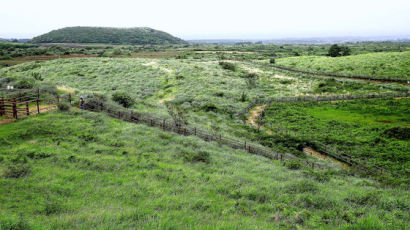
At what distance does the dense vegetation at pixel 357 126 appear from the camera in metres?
20.1

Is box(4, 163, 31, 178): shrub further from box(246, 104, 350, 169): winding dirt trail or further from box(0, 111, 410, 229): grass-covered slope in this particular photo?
box(246, 104, 350, 169): winding dirt trail

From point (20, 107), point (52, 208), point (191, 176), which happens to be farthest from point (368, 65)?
point (52, 208)

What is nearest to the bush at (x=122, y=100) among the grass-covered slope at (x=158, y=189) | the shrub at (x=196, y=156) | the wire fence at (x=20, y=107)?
the wire fence at (x=20, y=107)

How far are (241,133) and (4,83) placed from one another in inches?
1192

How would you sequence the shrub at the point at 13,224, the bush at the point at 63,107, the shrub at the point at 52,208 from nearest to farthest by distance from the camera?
the shrub at the point at 13,224 → the shrub at the point at 52,208 → the bush at the point at 63,107

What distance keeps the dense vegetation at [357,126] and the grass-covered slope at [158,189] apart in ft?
24.3

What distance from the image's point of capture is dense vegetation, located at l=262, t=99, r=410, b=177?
20.1 m

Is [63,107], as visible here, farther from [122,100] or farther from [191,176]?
[191,176]

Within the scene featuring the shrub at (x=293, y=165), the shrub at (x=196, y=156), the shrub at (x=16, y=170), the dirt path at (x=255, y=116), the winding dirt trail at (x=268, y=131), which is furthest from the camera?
the dirt path at (x=255, y=116)

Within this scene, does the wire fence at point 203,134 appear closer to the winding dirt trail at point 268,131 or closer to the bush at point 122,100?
the winding dirt trail at point 268,131

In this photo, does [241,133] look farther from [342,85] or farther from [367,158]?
[342,85]

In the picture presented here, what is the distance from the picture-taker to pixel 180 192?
10508 mm

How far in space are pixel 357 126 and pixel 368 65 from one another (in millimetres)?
45984

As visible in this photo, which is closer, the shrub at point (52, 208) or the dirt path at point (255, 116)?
the shrub at point (52, 208)
